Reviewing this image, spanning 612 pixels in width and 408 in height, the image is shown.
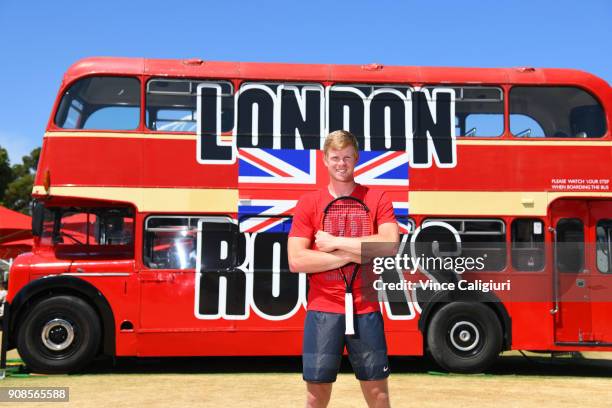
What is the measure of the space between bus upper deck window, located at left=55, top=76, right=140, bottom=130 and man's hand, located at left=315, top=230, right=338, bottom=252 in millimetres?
6631

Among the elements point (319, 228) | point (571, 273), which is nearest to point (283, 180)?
point (571, 273)

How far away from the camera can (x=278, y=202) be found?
386 inches

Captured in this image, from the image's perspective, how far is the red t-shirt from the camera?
3834 mm

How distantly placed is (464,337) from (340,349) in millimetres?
6640

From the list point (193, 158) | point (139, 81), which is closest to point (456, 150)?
point (193, 158)

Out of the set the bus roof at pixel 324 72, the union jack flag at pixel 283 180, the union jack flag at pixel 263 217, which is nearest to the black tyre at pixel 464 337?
the union jack flag at pixel 283 180

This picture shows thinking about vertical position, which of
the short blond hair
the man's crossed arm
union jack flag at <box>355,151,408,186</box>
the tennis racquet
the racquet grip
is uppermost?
union jack flag at <box>355,151,408,186</box>

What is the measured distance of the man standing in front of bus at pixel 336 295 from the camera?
379 cm

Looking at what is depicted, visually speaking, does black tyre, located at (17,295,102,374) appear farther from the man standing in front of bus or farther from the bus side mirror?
the man standing in front of bus

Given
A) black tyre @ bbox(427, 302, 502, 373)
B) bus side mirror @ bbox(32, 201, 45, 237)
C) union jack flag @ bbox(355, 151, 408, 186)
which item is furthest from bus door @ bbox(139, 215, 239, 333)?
black tyre @ bbox(427, 302, 502, 373)

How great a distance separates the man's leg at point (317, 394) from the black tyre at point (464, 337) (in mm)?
6302

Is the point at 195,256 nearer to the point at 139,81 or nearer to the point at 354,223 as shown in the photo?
the point at 139,81

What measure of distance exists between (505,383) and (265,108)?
4.97 metres

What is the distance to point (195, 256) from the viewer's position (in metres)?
9.78
